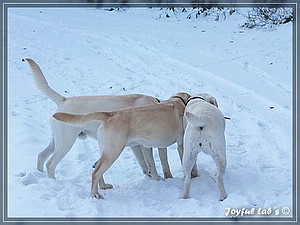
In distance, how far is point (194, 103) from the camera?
234 inches

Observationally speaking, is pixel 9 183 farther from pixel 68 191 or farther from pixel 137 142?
pixel 137 142

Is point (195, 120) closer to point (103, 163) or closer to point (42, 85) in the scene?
point (103, 163)

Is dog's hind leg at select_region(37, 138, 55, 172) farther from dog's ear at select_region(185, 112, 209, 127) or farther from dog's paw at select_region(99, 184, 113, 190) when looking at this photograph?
dog's ear at select_region(185, 112, 209, 127)

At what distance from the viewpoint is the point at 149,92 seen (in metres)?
10.0

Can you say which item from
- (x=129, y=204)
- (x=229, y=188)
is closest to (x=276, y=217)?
(x=229, y=188)

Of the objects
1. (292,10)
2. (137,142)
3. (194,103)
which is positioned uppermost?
(292,10)

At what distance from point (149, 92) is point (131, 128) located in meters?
4.51

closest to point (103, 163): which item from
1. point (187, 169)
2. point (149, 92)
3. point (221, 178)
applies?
point (187, 169)

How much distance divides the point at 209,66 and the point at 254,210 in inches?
290

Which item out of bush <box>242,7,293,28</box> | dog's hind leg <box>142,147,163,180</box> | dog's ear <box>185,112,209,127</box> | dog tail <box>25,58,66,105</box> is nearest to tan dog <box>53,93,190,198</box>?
dog's hind leg <box>142,147,163,180</box>

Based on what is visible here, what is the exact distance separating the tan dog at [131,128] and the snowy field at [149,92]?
436mm

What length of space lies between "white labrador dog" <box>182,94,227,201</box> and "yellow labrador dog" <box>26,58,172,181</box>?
0.70 meters

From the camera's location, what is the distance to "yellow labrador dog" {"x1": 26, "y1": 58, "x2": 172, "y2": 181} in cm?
611


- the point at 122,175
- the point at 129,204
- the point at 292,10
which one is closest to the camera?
the point at 129,204
